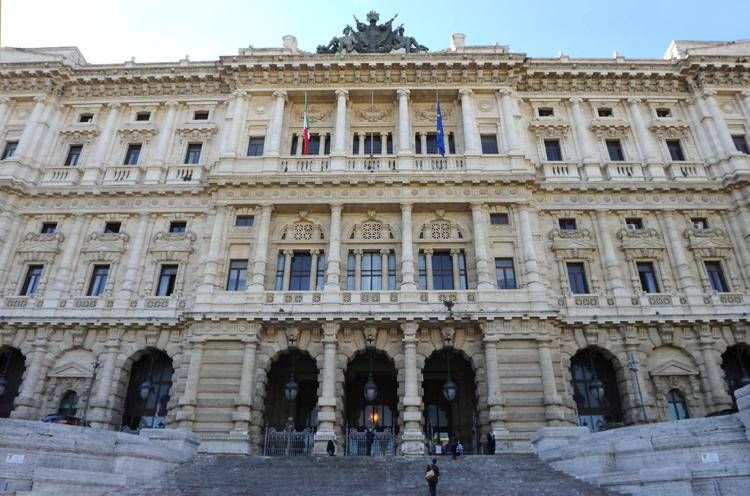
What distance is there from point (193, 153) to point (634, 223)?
2574 cm

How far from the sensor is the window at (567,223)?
27344 mm

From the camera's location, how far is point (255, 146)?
2980cm

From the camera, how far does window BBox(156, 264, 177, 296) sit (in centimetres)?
2622

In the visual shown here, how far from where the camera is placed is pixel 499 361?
22.6 metres

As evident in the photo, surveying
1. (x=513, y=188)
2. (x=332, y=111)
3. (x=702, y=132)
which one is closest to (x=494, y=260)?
(x=513, y=188)

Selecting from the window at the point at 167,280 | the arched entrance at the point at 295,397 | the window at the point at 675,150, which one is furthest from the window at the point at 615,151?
the window at the point at 167,280

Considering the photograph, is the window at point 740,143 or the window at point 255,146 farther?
the window at point 255,146

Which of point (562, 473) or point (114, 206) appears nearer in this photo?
point (562, 473)

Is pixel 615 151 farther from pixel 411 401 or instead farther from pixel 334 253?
pixel 411 401

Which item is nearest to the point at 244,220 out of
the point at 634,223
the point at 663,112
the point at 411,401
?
the point at 411,401

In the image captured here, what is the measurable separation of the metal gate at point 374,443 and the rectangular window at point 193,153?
1817 centimetres

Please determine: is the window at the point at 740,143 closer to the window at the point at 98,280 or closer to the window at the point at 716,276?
the window at the point at 716,276

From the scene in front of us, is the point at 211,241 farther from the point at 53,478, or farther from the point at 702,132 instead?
the point at 702,132

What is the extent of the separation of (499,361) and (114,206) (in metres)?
22.2
